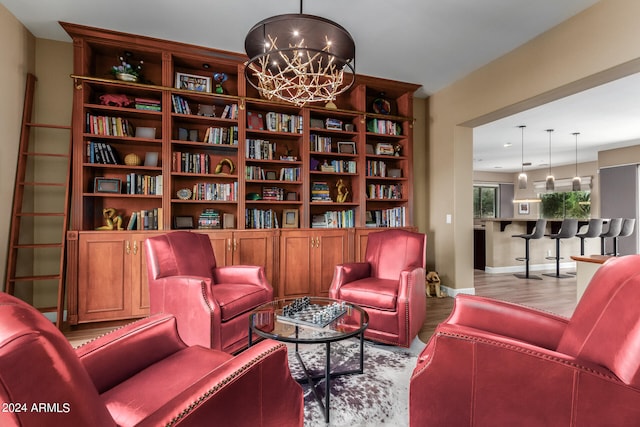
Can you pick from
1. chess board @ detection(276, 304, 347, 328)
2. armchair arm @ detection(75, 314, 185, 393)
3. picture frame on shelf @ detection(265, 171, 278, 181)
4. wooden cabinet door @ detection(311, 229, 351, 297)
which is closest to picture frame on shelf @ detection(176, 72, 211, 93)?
picture frame on shelf @ detection(265, 171, 278, 181)

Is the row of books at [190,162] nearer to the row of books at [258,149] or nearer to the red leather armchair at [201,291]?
the row of books at [258,149]

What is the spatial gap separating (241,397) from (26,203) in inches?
129

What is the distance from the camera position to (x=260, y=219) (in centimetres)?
365

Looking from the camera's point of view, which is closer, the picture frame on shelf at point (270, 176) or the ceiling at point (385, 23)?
the ceiling at point (385, 23)

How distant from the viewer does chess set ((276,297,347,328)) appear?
183 centimetres

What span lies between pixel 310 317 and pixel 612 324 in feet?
4.47

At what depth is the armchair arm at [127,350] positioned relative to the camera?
1.16 meters

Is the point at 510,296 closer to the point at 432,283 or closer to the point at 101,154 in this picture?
the point at 432,283

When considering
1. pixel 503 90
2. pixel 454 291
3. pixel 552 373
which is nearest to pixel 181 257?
pixel 552 373

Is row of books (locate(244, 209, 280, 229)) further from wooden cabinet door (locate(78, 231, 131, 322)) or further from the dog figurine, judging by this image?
the dog figurine

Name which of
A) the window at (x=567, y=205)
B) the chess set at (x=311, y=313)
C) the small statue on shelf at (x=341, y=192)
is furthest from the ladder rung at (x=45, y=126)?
the window at (x=567, y=205)

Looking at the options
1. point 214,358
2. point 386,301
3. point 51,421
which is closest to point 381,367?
point 386,301

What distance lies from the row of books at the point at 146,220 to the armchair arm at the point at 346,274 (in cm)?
183

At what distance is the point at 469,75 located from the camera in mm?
3820
